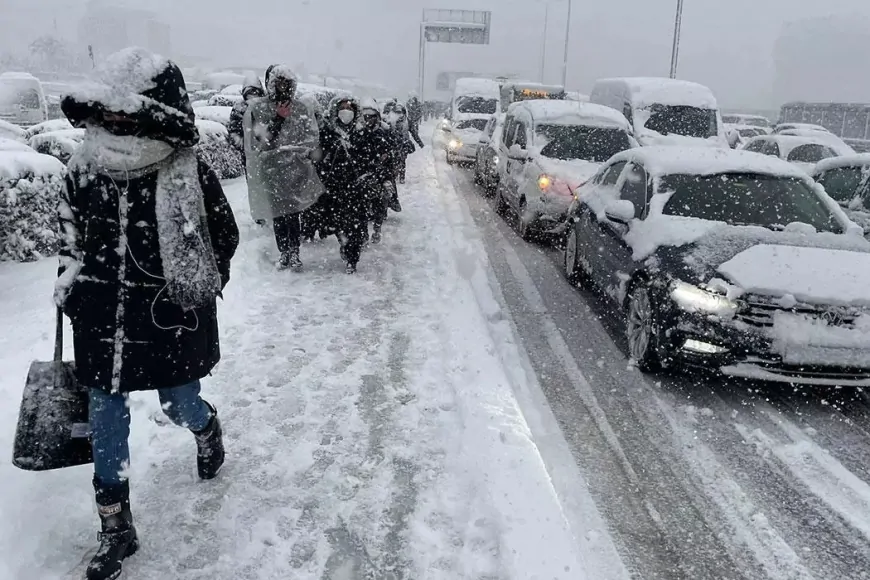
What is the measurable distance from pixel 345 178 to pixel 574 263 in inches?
105

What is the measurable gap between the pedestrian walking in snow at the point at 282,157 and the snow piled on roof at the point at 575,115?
15.6 feet

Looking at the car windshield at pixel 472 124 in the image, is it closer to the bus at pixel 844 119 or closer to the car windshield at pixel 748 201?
the car windshield at pixel 748 201

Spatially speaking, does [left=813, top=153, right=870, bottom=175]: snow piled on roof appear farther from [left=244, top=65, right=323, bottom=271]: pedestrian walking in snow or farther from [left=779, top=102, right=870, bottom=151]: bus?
[left=779, top=102, right=870, bottom=151]: bus

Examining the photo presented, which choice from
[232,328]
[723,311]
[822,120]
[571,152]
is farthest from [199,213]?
[822,120]

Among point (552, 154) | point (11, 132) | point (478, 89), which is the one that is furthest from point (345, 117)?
point (478, 89)

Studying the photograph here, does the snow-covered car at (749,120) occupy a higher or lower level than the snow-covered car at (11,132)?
higher

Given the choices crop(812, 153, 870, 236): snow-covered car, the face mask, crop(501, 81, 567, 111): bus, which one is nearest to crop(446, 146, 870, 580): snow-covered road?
the face mask

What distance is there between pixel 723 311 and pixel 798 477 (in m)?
1.13

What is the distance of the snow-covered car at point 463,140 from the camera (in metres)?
20.2

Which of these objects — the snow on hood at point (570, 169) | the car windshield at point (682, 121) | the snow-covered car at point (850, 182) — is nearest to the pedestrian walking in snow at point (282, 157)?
the snow on hood at point (570, 169)

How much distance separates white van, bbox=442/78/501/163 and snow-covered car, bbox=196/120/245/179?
795 centimetres

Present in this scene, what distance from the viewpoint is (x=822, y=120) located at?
32875mm

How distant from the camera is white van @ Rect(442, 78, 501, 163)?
20.3m

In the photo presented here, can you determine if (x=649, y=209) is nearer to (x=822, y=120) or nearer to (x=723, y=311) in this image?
(x=723, y=311)
